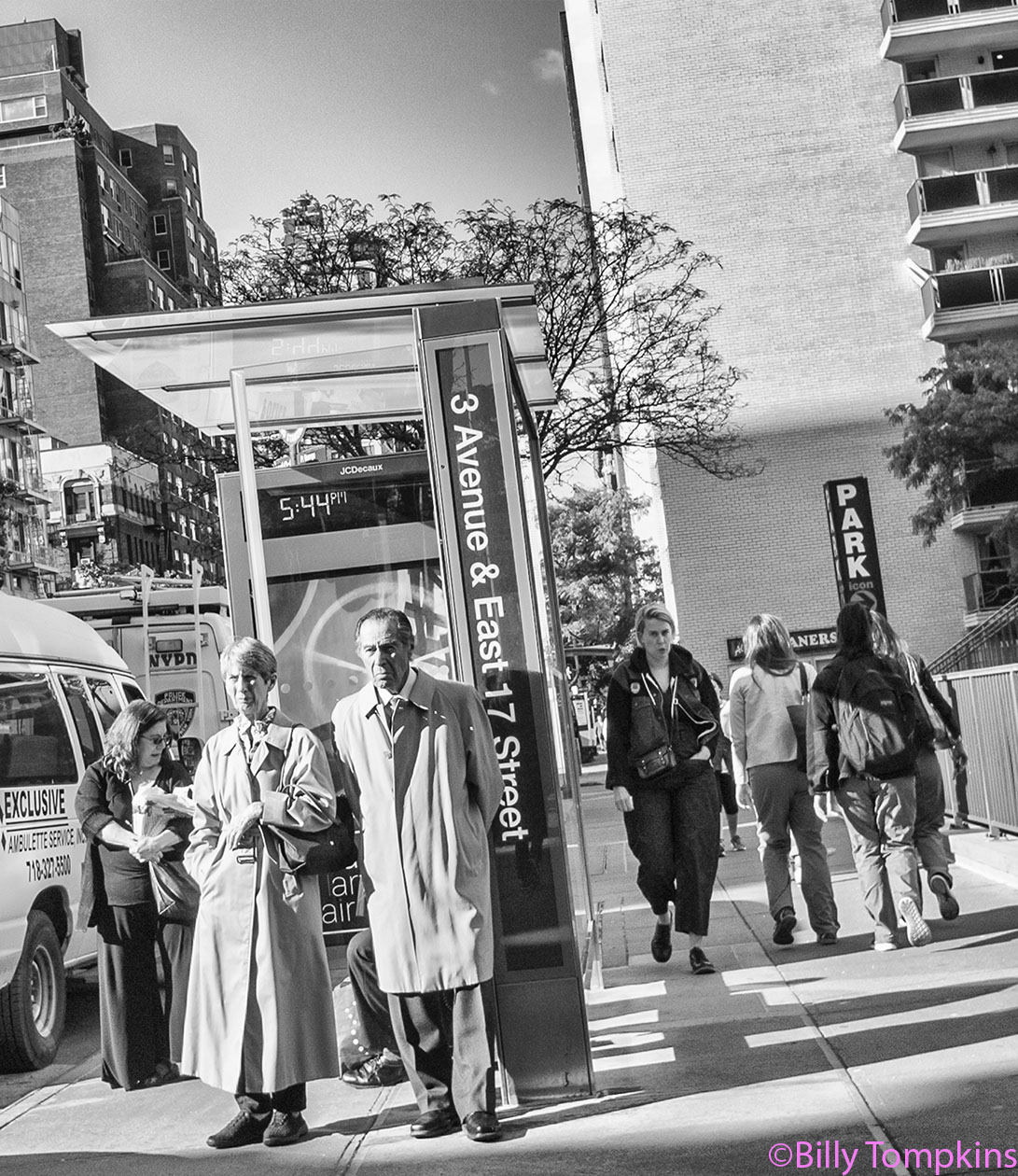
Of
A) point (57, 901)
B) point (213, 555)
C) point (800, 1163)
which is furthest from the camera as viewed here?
point (213, 555)

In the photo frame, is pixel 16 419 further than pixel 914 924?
Yes

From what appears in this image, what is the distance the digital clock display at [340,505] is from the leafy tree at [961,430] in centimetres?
2331

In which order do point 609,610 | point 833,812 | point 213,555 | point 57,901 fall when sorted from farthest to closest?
point 609,610 → point 213,555 → point 833,812 → point 57,901

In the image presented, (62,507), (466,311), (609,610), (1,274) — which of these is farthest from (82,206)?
(466,311)

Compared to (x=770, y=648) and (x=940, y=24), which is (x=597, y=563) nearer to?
(x=940, y=24)

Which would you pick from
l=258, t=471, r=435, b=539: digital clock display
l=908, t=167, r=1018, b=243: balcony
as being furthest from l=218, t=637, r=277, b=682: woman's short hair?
l=908, t=167, r=1018, b=243: balcony

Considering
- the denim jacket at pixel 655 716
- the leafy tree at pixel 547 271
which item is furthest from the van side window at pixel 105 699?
the leafy tree at pixel 547 271

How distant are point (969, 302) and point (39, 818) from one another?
3313cm

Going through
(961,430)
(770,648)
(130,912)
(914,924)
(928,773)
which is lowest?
(914,924)

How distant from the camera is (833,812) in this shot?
16.2 meters

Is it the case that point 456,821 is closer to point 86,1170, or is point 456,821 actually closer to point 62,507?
point 86,1170

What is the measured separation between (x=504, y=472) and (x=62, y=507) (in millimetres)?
89003
